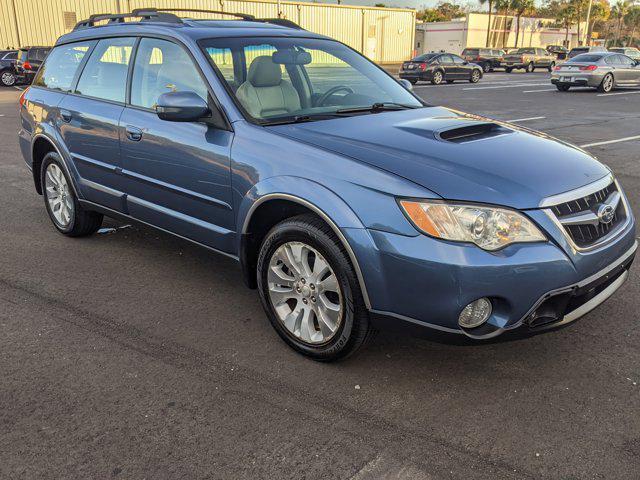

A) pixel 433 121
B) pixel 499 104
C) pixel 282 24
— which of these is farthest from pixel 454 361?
pixel 499 104

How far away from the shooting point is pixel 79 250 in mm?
5094

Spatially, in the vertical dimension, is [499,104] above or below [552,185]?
below

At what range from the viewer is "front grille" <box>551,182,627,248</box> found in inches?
110

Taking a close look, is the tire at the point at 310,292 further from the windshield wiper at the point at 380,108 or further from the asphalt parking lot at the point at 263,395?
the windshield wiper at the point at 380,108

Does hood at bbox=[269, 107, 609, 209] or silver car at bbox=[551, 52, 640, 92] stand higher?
hood at bbox=[269, 107, 609, 209]

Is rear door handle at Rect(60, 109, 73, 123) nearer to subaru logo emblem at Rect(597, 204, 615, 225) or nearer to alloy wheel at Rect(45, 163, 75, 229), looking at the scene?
alloy wheel at Rect(45, 163, 75, 229)

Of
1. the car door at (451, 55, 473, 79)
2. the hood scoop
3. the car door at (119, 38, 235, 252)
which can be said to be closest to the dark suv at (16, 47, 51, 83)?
the car door at (451, 55, 473, 79)

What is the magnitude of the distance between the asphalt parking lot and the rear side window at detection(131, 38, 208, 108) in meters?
1.34

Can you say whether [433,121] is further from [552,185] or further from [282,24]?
[282,24]

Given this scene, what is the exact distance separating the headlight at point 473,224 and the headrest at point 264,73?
161 cm

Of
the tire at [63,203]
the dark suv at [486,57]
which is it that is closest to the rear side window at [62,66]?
the tire at [63,203]

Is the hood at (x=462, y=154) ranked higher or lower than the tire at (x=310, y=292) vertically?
higher

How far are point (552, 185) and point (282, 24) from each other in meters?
2.92

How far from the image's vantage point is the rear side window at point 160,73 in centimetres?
383
